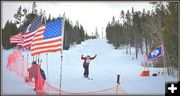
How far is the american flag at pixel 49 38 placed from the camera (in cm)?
1056

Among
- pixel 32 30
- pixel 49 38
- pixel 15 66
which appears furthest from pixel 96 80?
pixel 15 66

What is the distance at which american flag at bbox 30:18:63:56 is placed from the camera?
34.7ft

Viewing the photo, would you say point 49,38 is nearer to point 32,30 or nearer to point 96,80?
point 32,30

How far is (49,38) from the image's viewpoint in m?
11.1

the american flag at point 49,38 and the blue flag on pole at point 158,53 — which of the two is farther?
the blue flag on pole at point 158,53

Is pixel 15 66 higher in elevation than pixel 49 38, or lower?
lower

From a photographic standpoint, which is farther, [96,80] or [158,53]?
[158,53]

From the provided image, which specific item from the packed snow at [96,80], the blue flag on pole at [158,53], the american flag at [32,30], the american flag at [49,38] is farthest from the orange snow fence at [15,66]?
the blue flag on pole at [158,53]

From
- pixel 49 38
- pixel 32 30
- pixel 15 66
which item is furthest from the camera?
pixel 15 66

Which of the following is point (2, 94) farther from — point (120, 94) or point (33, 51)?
point (120, 94)

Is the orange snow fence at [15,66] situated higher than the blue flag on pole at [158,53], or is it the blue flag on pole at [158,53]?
the blue flag on pole at [158,53]

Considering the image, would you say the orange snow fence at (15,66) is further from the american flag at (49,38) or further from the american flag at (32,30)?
the american flag at (49,38)

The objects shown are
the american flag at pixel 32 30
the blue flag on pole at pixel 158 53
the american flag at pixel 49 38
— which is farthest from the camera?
the blue flag on pole at pixel 158 53

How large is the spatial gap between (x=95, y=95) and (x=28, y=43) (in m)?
5.58
